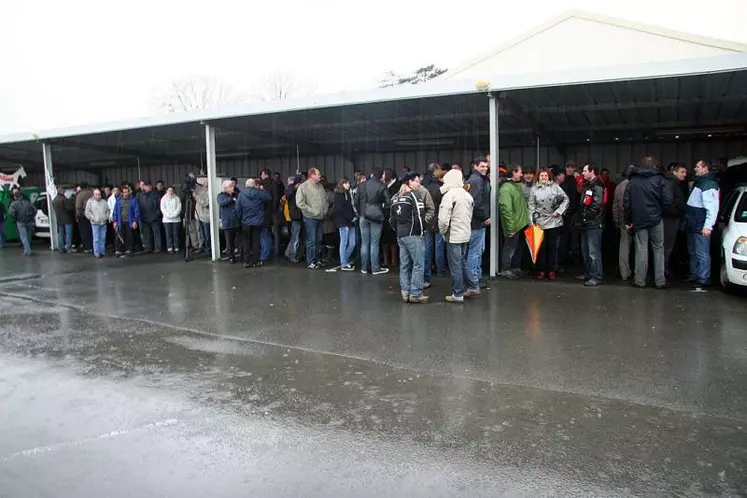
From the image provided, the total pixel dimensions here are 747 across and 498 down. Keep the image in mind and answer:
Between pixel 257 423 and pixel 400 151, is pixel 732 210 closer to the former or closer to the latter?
pixel 257 423

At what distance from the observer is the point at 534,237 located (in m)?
9.20

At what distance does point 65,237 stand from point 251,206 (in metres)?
7.58

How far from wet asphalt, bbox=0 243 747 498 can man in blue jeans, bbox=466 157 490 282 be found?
0.70m

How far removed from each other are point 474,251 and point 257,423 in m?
5.29

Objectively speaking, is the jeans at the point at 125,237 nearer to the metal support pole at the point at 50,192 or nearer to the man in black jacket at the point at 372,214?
the metal support pole at the point at 50,192

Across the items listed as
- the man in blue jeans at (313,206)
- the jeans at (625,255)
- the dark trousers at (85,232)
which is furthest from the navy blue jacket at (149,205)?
the jeans at (625,255)

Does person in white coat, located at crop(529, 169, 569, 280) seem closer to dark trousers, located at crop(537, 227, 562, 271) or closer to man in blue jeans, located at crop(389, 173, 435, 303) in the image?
dark trousers, located at crop(537, 227, 562, 271)

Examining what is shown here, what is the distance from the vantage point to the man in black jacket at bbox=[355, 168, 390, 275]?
932 cm

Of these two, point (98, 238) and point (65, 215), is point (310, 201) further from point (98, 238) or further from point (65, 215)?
point (65, 215)

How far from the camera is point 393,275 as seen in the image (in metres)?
10.3

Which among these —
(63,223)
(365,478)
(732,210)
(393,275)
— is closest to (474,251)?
(393,275)

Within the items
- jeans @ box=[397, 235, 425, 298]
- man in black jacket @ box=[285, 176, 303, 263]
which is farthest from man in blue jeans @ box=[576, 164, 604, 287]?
man in black jacket @ box=[285, 176, 303, 263]

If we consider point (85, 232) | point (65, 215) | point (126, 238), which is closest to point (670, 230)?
point (126, 238)

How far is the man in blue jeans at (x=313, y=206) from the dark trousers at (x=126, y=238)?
5.78 metres
